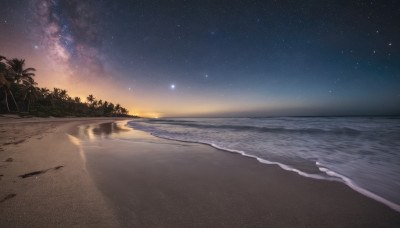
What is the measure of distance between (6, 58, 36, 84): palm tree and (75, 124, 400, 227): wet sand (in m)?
49.6

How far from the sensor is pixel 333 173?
3.46 meters

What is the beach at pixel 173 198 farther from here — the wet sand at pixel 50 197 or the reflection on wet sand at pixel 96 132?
the reflection on wet sand at pixel 96 132

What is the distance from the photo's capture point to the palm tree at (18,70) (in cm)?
3300

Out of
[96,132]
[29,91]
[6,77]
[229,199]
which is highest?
[6,77]

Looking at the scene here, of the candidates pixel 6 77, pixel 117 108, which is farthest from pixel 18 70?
pixel 117 108

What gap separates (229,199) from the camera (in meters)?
2.23

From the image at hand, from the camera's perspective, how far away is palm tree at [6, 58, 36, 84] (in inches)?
1299

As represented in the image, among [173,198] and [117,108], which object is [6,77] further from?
[117,108]

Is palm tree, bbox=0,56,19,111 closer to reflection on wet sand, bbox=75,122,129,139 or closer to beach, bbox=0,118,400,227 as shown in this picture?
reflection on wet sand, bbox=75,122,129,139

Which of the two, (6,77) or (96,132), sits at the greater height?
(6,77)

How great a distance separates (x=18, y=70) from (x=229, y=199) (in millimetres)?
53623

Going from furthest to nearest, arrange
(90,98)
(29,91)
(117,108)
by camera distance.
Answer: (117,108), (90,98), (29,91)

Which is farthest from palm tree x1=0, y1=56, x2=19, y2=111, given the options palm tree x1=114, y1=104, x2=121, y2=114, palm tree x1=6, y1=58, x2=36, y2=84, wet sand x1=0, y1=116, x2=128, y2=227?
palm tree x1=114, y1=104, x2=121, y2=114

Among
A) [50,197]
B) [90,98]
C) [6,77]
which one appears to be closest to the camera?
[50,197]
